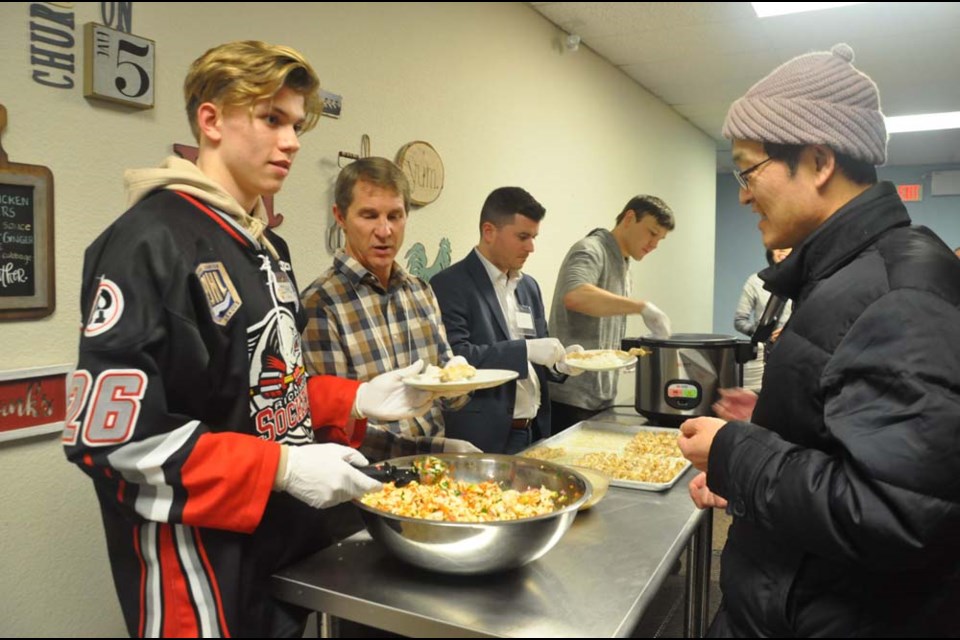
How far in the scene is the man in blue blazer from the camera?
2.28m

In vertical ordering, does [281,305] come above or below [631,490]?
above

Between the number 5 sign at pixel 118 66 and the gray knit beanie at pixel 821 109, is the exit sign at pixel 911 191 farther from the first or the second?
the number 5 sign at pixel 118 66

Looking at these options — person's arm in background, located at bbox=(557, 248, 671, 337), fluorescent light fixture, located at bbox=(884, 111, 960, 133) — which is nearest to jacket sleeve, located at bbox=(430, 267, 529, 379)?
person's arm in background, located at bbox=(557, 248, 671, 337)

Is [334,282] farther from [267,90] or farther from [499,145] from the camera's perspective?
[499,145]

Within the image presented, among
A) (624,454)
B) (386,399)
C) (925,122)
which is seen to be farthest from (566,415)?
(925,122)

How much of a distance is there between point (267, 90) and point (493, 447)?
145 cm

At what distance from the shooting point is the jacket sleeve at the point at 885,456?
2.85 ft

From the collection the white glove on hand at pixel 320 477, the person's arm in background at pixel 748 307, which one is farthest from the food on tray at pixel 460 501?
the person's arm in background at pixel 748 307

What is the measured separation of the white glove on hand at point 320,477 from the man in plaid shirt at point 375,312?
2.03 feet

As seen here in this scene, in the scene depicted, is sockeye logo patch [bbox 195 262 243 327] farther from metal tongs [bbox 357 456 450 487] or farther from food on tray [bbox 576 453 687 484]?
food on tray [bbox 576 453 687 484]

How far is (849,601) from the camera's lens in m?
1.00

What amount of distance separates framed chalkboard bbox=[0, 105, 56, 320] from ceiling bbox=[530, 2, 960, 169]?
295 cm

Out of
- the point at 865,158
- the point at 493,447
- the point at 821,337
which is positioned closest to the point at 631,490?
the point at 493,447

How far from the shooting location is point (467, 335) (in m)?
2.39
